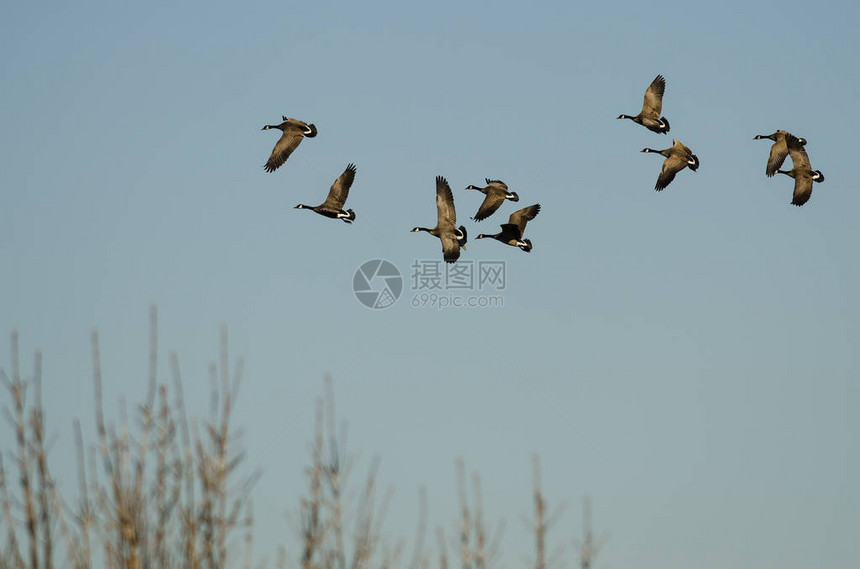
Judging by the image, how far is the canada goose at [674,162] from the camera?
1671 inches

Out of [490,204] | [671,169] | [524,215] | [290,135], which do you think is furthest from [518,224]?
[290,135]

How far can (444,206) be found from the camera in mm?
39406

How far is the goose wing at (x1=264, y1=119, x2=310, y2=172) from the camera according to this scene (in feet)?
133

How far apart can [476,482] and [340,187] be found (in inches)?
944

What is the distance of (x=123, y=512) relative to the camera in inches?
597

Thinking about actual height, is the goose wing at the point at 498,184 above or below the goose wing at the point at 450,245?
above

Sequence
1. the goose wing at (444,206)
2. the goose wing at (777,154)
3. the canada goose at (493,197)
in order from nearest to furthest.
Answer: the goose wing at (444,206) → the goose wing at (777,154) → the canada goose at (493,197)

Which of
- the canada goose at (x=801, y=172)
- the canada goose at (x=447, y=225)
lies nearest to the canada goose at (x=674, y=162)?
the canada goose at (x=801, y=172)

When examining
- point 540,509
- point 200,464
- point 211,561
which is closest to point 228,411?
point 200,464

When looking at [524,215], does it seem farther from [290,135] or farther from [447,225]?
[290,135]

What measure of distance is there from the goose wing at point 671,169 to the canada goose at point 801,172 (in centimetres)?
323

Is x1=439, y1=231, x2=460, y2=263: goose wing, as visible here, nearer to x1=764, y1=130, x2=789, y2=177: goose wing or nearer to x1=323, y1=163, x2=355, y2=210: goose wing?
x1=323, y1=163, x2=355, y2=210: goose wing

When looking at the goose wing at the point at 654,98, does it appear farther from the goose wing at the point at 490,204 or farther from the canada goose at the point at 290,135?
the canada goose at the point at 290,135

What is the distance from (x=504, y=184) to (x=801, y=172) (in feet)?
32.2
